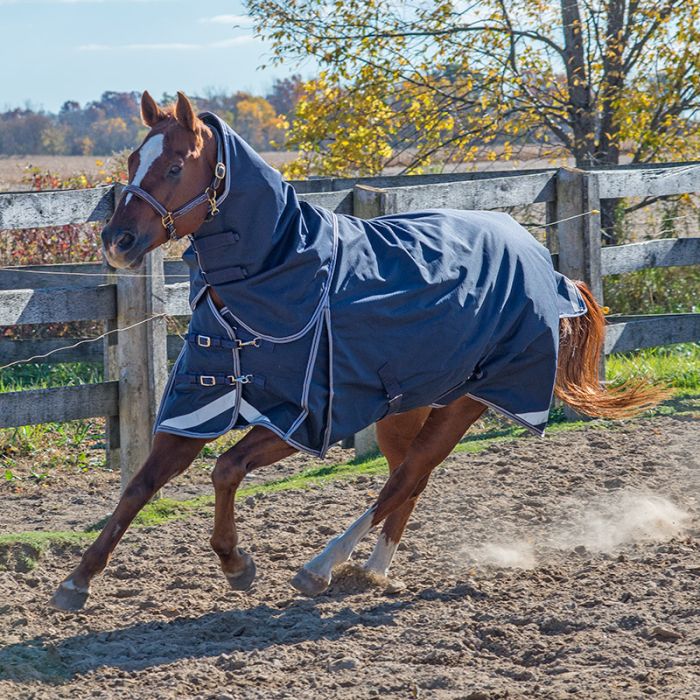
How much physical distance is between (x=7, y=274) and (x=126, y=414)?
3.13 metres

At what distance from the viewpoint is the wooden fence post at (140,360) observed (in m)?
5.83

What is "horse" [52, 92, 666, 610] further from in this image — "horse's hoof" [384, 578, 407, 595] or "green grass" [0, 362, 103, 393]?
"green grass" [0, 362, 103, 393]

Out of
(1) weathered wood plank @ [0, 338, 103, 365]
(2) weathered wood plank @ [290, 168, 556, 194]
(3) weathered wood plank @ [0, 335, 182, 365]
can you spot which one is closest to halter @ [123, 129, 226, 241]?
(3) weathered wood plank @ [0, 335, 182, 365]

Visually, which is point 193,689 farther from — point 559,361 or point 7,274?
point 7,274

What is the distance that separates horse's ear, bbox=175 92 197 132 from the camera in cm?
380

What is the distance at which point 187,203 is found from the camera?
3.82 m

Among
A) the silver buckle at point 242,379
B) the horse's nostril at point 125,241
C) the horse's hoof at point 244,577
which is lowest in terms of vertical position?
the horse's hoof at point 244,577

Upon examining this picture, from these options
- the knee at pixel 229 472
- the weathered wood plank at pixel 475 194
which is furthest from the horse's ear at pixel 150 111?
the weathered wood plank at pixel 475 194

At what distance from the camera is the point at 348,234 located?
420cm

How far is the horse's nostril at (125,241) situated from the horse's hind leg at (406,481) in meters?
1.51

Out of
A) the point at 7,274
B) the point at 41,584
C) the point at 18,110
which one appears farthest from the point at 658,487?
the point at 18,110

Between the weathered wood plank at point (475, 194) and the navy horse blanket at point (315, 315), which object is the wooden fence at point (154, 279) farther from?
the navy horse blanket at point (315, 315)

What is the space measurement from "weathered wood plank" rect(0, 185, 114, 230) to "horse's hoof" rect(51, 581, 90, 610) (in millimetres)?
2272

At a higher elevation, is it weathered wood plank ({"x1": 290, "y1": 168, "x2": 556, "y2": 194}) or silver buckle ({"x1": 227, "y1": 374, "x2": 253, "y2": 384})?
weathered wood plank ({"x1": 290, "y1": 168, "x2": 556, "y2": 194})
